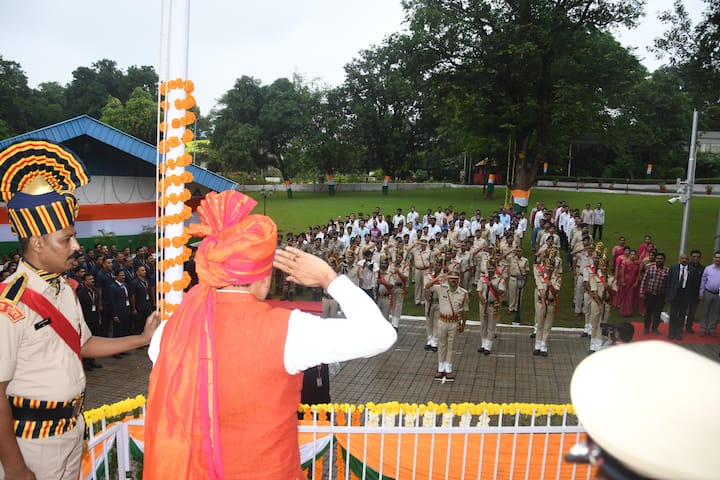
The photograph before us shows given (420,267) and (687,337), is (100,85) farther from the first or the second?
(687,337)

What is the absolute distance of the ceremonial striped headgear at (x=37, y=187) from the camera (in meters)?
2.55

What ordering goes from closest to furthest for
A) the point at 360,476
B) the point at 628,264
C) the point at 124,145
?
1. the point at 360,476
2. the point at 628,264
3. the point at 124,145

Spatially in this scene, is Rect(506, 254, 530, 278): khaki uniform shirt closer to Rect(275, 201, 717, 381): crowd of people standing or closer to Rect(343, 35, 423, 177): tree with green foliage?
Rect(275, 201, 717, 381): crowd of people standing

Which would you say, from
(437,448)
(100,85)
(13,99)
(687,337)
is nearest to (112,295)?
(437,448)

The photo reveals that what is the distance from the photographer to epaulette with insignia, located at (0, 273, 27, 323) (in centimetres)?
238

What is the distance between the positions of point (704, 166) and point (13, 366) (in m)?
52.4

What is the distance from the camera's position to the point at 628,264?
42.7 feet

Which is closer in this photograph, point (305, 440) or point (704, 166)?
point (305, 440)

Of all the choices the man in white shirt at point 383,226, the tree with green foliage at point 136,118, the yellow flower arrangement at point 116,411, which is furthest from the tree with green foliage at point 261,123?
the yellow flower arrangement at point 116,411

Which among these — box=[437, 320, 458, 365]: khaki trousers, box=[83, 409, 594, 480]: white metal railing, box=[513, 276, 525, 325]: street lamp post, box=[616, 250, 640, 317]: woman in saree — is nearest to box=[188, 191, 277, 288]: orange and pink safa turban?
box=[83, 409, 594, 480]: white metal railing

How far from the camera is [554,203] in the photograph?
33969mm

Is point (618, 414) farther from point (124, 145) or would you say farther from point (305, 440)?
point (124, 145)

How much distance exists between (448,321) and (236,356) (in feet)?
25.8

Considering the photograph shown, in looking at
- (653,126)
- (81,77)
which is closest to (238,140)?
(81,77)
